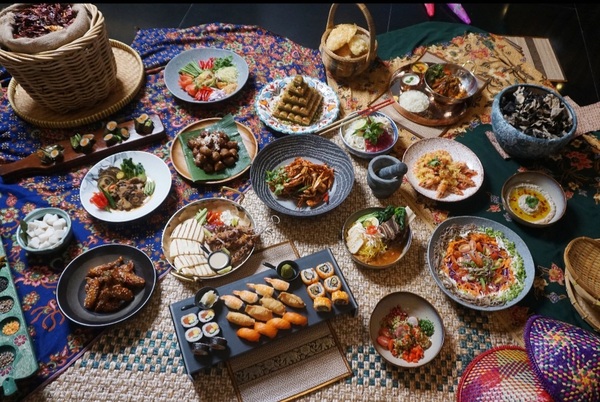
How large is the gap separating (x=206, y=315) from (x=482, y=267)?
2096mm

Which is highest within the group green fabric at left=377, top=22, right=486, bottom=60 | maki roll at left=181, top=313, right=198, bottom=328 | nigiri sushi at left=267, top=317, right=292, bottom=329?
green fabric at left=377, top=22, right=486, bottom=60

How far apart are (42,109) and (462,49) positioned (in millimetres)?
4702

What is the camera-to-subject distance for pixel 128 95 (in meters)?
4.32

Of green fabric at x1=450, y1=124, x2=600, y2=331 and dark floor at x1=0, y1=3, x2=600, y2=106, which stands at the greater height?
dark floor at x1=0, y1=3, x2=600, y2=106

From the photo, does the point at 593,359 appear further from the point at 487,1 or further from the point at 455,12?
the point at 487,1

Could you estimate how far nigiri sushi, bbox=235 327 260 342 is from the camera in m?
2.79

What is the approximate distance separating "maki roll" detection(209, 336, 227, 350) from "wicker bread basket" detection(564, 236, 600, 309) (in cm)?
252

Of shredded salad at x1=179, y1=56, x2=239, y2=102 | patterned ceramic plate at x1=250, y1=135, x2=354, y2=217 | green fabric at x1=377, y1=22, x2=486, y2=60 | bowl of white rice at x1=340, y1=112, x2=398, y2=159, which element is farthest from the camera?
green fabric at x1=377, y1=22, x2=486, y2=60

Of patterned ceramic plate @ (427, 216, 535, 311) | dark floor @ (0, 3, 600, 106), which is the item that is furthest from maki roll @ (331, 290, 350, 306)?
dark floor @ (0, 3, 600, 106)

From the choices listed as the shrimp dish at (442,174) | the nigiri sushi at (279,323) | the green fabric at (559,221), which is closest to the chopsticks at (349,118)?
the shrimp dish at (442,174)

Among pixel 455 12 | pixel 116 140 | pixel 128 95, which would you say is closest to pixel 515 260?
pixel 116 140

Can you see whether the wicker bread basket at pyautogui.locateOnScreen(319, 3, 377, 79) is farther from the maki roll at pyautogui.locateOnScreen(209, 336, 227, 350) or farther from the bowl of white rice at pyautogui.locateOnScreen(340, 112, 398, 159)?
the maki roll at pyautogui.locateOnScreen(209, 336, 227, 350)

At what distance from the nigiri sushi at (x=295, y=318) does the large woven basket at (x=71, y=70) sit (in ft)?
9.11

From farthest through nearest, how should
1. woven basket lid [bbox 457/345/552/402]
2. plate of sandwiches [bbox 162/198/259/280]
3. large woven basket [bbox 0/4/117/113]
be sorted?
large woven basket [bbox 0/4/117/113]
plate of sandwiches [bbox 162/198/259/280]
woven basket lid [bbox 457/345/552/402]
